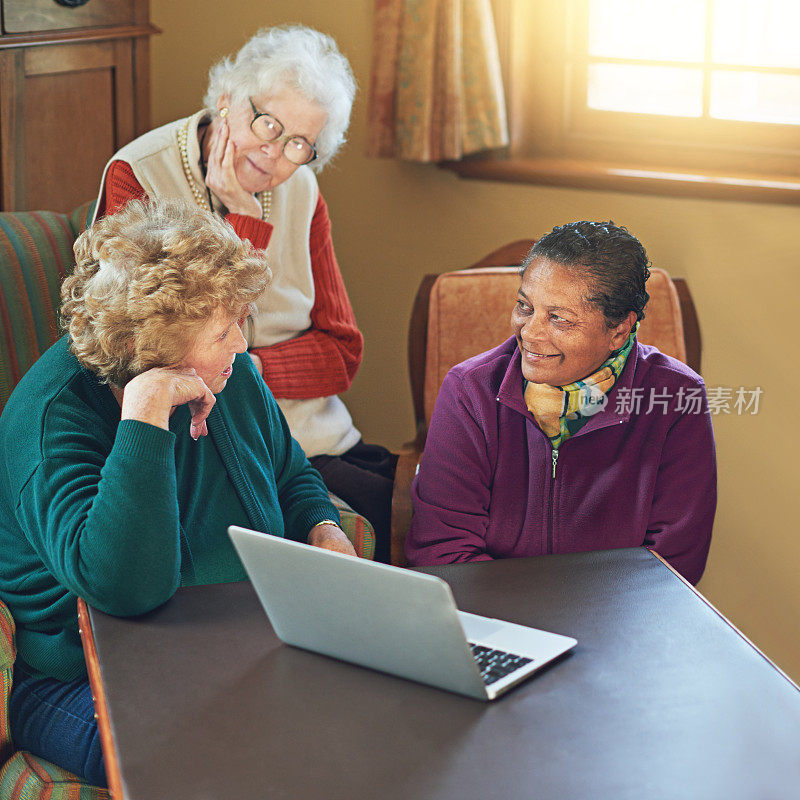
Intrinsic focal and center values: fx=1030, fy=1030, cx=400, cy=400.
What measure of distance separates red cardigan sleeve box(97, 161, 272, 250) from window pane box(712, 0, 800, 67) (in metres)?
1.28

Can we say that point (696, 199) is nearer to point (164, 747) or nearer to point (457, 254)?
point (457, 254)

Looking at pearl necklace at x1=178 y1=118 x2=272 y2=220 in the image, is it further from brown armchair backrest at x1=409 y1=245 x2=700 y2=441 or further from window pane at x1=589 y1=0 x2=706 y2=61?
window pane at x1=589 y1=0 x2=706 y2=61

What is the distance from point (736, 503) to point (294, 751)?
1850mm

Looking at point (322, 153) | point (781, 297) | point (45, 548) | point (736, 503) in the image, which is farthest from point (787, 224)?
point (45, 548)

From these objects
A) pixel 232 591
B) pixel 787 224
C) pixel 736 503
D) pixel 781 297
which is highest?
pixel 787 224

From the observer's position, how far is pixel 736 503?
2.60 meters

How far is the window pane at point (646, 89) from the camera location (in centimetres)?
263

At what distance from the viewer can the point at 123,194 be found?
81.0 inches

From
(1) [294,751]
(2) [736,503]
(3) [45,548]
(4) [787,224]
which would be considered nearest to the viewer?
(1) [294,751]

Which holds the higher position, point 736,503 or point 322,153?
point 322,153

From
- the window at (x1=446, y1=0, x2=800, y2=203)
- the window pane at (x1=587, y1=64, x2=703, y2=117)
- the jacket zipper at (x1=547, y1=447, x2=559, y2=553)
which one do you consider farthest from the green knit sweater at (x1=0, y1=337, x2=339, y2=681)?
the window pane at (x1=587, y1=64, x2=703, y2=117)

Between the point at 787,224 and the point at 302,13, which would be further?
the point at 302,13

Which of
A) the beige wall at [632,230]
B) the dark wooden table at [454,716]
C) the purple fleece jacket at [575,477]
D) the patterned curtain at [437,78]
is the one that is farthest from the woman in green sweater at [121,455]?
the beige wall at [632,230]

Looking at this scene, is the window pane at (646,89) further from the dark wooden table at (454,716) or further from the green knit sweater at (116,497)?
the dark wooden table at (454,716)
